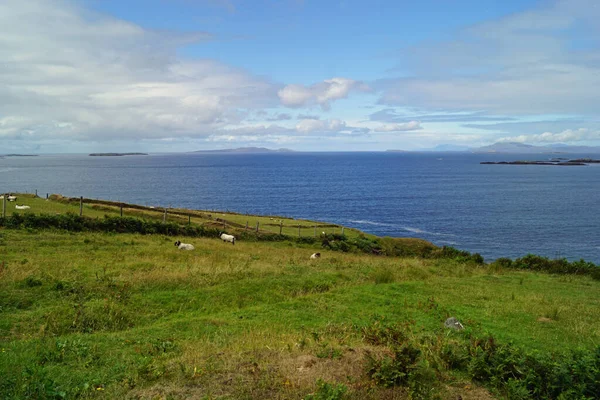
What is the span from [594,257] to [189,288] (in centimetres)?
5460

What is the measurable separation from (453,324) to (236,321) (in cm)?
724

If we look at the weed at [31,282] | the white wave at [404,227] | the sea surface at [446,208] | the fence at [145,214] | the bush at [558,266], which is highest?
the weed at [31,282]

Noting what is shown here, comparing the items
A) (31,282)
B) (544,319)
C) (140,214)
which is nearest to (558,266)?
(544,319)

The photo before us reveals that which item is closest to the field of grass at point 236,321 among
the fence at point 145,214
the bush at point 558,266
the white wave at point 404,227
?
the bush at point 558,266

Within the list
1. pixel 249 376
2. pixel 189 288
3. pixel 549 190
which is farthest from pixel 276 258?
pixel 549 190

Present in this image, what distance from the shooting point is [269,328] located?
13203 mm

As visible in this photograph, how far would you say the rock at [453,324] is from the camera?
1408cm

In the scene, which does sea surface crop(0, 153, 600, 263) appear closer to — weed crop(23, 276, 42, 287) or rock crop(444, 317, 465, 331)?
rock crop(444, 317, 465, 331)

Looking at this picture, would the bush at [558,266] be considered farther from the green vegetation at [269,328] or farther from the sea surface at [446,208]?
the sea surface at [446,208]

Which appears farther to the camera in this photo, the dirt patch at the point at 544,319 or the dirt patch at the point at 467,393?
the dirt patch at the point at 544,319

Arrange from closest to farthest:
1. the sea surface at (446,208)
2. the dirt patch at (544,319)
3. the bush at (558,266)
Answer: the dirt patch at (544,319) → the bush at (558,266) → the sea surface at (446,208)

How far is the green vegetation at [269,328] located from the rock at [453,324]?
55cm

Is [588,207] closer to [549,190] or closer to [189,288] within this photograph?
[549,190]

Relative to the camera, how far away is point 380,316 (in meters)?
14.6
